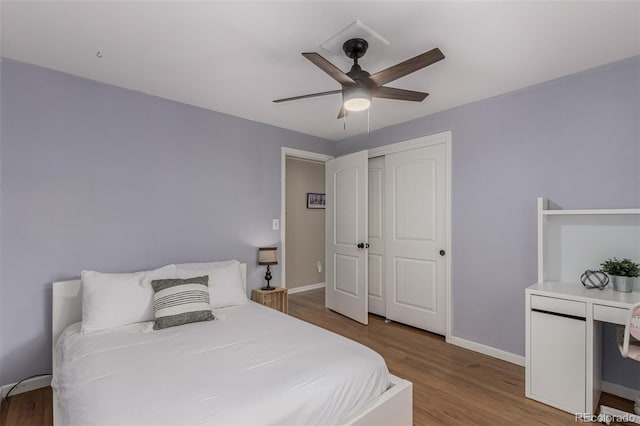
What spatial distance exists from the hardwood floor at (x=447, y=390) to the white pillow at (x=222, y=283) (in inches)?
47.1

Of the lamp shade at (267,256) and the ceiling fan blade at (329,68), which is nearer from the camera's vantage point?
the ceiling fan blade at (329,68)

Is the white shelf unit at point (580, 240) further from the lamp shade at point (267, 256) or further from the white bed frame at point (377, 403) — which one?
the lamp shade at point (267, 256)

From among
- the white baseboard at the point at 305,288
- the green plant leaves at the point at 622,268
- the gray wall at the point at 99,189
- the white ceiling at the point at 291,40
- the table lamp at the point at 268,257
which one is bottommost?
the white baseboard at the point at 305,288

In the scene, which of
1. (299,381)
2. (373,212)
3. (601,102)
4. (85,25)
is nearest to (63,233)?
(85,25)

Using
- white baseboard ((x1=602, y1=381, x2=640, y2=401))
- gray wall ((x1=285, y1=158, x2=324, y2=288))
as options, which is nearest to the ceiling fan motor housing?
white baseboard ((x1=602, y1=381, x2=640, y2=401))

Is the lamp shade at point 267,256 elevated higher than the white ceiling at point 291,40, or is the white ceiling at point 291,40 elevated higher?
the white ceiling at point 291,40

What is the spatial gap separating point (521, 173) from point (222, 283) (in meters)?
2.77

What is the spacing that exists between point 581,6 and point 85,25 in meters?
2.78

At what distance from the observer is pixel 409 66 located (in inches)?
66.7

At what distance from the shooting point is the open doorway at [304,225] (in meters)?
5.20

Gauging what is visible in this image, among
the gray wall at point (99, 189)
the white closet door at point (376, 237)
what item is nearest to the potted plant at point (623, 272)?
the white closet door at point (376, 237)

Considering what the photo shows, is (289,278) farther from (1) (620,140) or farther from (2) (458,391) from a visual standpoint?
(1) (620,140)

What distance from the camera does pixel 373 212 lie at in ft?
13.4

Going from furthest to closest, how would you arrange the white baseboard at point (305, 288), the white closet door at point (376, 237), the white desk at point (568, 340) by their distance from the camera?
1. the white baseboard at point (305, 288)
2. the white closet door at point (376, 237)
3. the white desk at point (568, 340)
